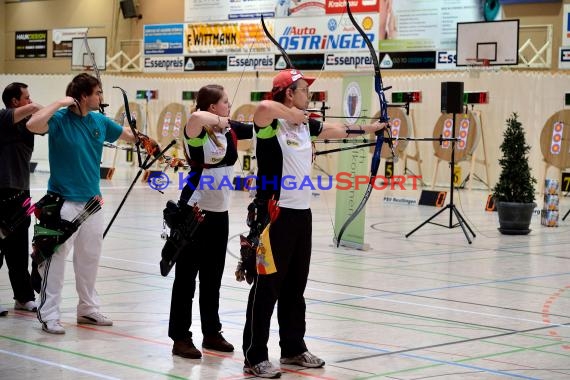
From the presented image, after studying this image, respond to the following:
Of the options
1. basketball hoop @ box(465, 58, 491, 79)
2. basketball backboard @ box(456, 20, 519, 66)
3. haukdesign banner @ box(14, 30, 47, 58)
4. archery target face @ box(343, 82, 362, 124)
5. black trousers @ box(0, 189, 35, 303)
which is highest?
haukdesign banner @ box(14, 30, 47, 58)

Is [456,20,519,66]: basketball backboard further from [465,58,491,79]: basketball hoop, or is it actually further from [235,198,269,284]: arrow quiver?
[235,198,269,284]: arrow quiver

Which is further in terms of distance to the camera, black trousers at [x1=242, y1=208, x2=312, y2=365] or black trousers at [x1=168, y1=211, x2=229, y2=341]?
black trousers at [x1=168, y1=211, x2=229, y2=341]

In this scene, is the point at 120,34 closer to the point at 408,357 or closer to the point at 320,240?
the point at 320,240

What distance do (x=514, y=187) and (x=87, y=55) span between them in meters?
18.4

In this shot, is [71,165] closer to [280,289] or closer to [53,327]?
[53,327]

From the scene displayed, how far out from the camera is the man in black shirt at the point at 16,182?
6238mm

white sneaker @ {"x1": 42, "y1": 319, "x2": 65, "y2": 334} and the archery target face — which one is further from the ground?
the archery target face

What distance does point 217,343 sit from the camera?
536 centimetres

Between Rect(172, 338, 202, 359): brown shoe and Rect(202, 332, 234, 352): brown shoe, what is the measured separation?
18 cm

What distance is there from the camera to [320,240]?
37.2 feet

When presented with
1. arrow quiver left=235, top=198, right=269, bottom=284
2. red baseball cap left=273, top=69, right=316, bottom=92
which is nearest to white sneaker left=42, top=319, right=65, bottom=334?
arrow quiver left=235, top=198, right=269, bottom=284

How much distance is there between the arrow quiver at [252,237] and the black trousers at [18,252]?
6.57ft

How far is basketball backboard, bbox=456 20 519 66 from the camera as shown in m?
18.7

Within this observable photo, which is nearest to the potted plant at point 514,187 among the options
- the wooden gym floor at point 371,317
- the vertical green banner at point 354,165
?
the wooden gym floor at point 371,317
